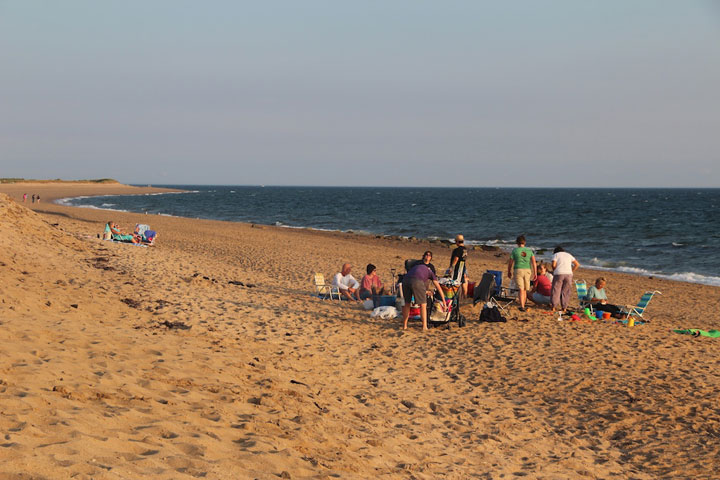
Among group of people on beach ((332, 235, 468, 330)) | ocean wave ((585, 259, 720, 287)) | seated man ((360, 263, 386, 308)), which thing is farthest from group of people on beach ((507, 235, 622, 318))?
ocean wave ((585, 259, 720, 287))

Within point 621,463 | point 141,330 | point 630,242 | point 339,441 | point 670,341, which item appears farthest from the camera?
point 630,242

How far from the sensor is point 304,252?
73.0 feet

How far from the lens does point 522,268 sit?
1126 cm

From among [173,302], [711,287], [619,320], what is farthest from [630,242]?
[173,302]

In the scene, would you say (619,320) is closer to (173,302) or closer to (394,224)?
(173,302)

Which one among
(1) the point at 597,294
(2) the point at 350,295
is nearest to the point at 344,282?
(2) the point at 350,295

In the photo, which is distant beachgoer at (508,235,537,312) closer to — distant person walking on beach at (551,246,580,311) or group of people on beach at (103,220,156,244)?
distant person walking on beach at (551,246,580,311)

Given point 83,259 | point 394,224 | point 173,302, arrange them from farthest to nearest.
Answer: point 394,224
point 83,259
point 173,302

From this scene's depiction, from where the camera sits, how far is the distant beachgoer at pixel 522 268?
36.7 ft

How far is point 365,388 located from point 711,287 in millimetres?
16804

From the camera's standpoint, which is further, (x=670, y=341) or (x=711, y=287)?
(x=711, y=287)

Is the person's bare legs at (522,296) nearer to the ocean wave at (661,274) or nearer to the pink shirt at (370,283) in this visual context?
the pink shirt at (370,283)

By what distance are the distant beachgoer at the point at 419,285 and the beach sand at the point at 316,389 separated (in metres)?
0.60

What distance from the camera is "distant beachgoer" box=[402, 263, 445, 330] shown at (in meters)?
9.55
